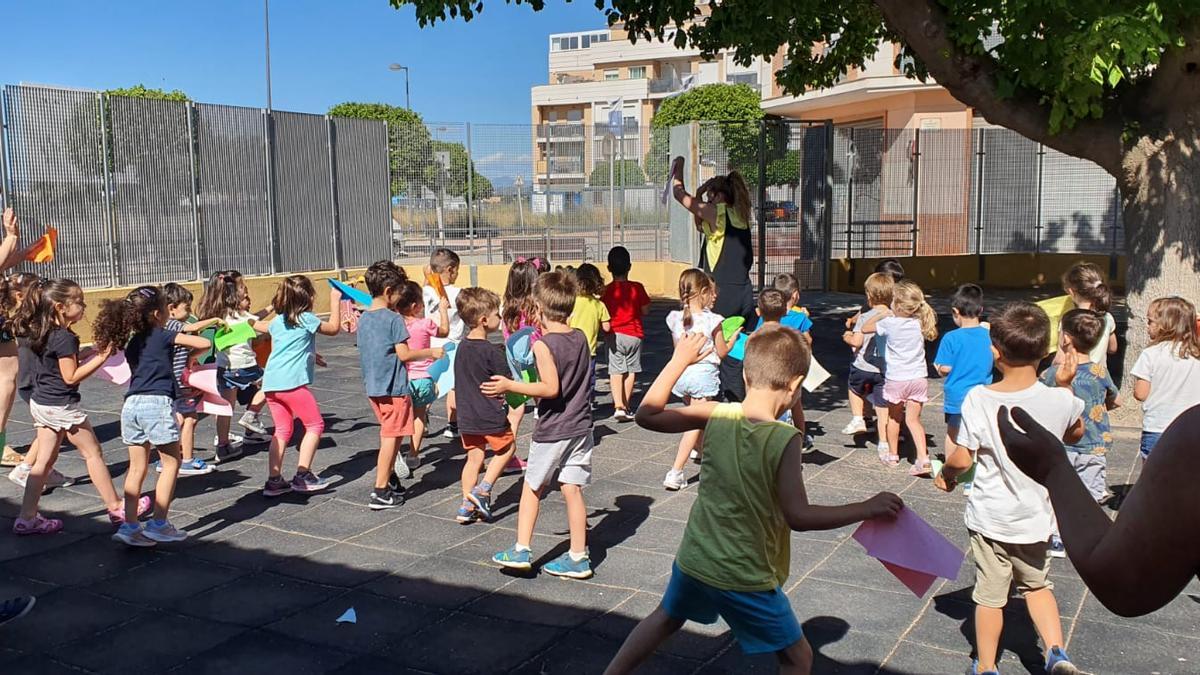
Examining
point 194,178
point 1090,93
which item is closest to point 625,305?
point 1090,93

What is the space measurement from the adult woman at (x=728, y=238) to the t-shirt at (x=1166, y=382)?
10.1 feet

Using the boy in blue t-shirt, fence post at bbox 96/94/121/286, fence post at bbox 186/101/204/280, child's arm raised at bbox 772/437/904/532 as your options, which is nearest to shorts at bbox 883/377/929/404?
the boy in blue t-shirt

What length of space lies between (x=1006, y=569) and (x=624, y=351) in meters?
5.44

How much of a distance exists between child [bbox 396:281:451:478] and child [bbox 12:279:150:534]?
1805 millimetres

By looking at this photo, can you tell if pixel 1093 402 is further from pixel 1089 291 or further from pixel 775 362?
pixel 775 362

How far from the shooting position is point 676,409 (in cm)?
365

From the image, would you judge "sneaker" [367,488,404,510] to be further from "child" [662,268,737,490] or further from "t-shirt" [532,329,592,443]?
"child" [662,268,737,490]

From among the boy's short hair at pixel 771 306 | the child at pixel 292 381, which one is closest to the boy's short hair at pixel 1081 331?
the boy's short hair at pixel 771 306

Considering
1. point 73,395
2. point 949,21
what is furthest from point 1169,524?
point 949,21

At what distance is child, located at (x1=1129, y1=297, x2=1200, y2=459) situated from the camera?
18.3 ft

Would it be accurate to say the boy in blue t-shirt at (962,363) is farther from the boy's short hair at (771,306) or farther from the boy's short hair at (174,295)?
the boy's short hair at (174,295)

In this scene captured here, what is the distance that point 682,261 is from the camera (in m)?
18.3

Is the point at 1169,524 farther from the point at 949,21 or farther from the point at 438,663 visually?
the point at 949,21

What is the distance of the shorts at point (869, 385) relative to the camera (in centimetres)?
766
